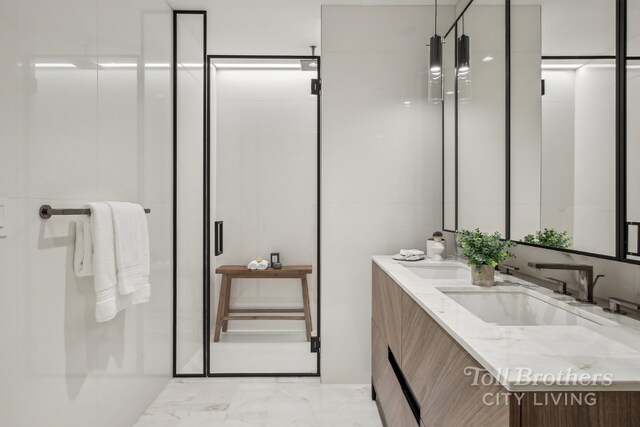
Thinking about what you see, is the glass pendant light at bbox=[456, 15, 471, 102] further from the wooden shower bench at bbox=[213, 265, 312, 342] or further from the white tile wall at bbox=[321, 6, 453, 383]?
the wooden shower bench at bbox=[213, 265, 312, 342]

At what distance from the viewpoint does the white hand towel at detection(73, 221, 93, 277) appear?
5.49 feet

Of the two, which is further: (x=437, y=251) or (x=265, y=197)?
(x=265, y=197)

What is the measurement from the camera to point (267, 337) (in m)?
3.04

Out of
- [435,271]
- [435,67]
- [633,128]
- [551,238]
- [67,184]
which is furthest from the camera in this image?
[435,271]

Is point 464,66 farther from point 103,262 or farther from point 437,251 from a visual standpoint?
point 103,262

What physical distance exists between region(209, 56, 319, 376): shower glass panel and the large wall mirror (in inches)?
39.0

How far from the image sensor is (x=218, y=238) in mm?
3004

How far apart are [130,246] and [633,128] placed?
194cm

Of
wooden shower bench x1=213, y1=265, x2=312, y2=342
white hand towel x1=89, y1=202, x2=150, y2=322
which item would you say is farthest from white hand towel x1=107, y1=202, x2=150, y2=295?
wooden shower bench x1=213, y1=265, x2=312, y2=342

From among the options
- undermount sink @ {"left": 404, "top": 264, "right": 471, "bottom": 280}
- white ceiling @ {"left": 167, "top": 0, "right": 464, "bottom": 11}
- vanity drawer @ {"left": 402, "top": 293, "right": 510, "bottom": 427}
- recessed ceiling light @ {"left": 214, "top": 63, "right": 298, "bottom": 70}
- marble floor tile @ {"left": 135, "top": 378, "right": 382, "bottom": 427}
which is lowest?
marble floor tile @ {"left": 135, "top": 378, "right": 382, "bottom": 427}

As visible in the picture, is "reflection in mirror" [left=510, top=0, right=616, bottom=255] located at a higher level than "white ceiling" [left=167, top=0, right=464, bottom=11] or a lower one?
lower

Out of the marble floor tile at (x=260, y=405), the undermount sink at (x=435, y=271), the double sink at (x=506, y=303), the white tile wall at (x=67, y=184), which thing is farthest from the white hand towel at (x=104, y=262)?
the undermount sink at (x=435, y=271)

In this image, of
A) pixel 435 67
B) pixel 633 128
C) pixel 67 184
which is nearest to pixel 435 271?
pixel 435 67

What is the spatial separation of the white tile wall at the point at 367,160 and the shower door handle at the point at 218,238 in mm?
769
